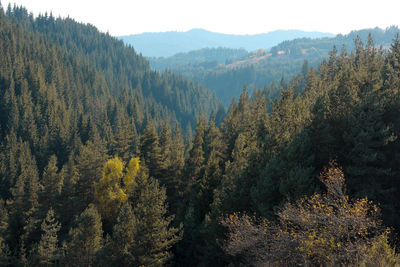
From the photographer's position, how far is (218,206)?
2369 cm

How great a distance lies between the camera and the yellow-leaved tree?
33.9 metres

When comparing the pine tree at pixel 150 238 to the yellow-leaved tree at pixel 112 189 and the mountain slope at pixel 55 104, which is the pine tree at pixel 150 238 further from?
the mountain slope at pixel 55 104

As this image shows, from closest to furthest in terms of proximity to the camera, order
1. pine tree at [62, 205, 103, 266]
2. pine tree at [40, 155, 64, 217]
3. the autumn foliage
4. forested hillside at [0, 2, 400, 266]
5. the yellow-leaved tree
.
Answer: the autumn foliage, forested hillside at [0, 2, 400, 266], pine tree at [62, 205, 103, 266], the yellow-leaved tree, pine tree at [40, 155, 64, 217]

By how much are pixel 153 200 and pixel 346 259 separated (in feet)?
50.1

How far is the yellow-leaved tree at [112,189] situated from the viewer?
3388 cm

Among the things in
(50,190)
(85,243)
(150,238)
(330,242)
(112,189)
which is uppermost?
(330,242)

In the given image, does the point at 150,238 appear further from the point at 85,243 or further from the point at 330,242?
the point at 330,242

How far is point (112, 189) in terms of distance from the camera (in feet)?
113

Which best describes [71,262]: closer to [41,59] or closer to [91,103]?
[91,103]

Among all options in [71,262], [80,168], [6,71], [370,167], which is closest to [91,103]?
[6,71]

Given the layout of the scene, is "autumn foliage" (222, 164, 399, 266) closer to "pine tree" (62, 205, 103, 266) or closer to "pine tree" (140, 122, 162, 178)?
"pine tree" (62, 205, 103, 266)

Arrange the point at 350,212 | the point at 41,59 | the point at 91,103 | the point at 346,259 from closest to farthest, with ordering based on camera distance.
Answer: the point at 346,259 < the point at 350,212 < the point at 91,103 < the point at 41,59

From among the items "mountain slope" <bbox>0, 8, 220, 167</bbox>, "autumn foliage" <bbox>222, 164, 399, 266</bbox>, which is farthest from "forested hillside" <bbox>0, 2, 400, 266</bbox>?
"mountain slope" <bbox>0, 8, 220, 167</bbox>

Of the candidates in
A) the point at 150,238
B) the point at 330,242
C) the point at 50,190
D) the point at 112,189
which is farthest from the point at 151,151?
the point at 330,242
